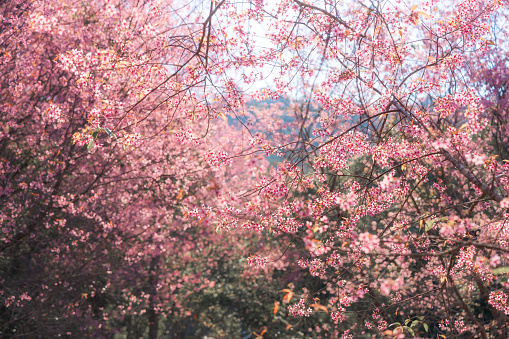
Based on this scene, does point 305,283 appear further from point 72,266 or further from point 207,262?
point 72,266

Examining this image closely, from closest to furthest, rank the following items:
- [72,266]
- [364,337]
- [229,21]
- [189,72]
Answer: [189,72] < [229,21] < [72,266] < [364,337]

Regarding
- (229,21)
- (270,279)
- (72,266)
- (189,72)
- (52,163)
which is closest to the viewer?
(189,72)

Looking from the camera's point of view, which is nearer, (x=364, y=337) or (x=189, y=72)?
(x=189, y=72)

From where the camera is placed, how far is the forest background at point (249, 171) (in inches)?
175

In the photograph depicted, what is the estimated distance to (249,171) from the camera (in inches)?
167

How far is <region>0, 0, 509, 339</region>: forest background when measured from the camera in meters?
4.46

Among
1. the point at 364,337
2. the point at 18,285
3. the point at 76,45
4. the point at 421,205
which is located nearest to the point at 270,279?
the point at 364,337

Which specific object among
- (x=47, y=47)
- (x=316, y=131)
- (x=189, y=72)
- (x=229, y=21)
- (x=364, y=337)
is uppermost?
(x=47, y=47)

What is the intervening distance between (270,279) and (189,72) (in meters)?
11.2

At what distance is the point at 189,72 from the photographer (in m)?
5.15

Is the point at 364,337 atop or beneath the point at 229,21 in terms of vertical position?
beneath

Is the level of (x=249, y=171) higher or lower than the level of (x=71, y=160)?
lower

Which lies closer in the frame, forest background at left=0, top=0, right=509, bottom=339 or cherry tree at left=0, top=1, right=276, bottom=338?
forest background at left=0, top=0, right=509, bottom=339

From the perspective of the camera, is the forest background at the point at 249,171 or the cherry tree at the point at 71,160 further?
the cherry tree at the point at 71,160
